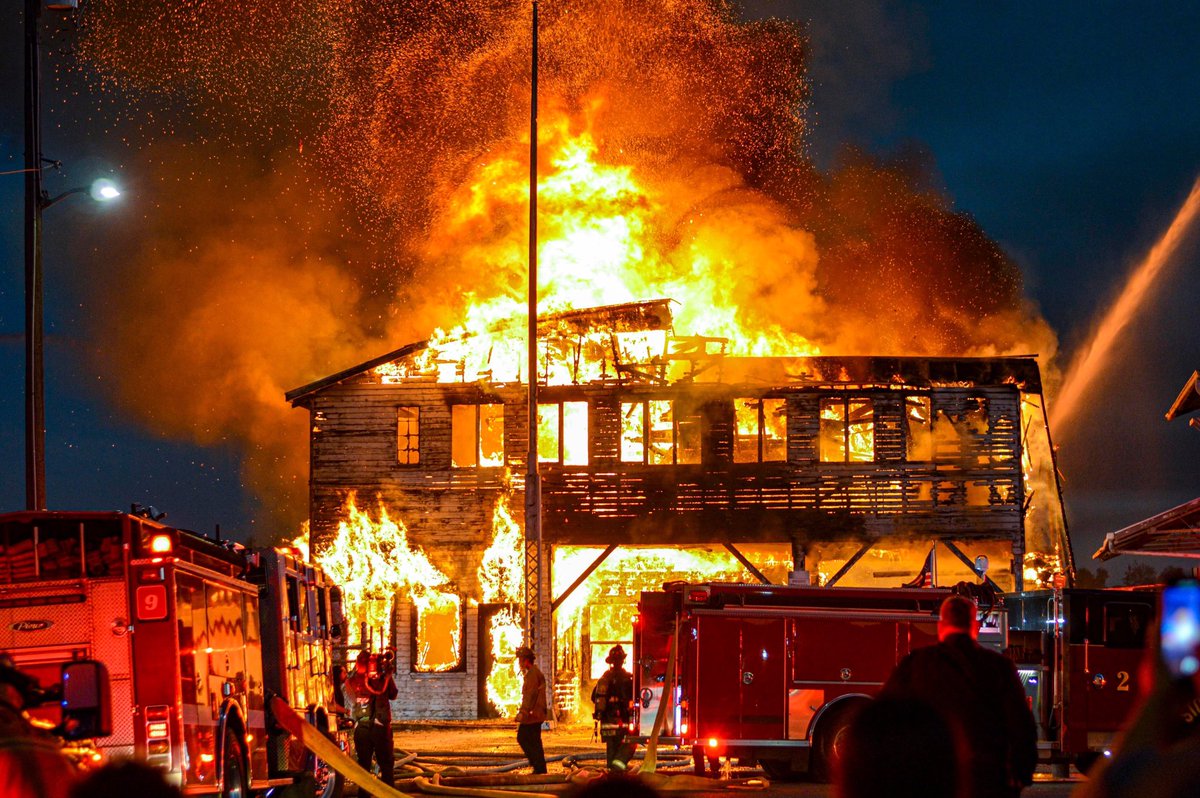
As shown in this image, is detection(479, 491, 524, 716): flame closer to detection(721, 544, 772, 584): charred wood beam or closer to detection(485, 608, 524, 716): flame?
detection(485, 608, 524, 716): flame

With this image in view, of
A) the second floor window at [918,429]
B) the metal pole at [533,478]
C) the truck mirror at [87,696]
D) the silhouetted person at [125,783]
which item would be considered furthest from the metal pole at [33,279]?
the second floor window at [918,429]

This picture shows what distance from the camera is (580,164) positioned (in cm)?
3606

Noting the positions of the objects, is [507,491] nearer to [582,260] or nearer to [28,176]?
Answer: [582,260]

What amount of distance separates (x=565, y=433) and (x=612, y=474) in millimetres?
1438

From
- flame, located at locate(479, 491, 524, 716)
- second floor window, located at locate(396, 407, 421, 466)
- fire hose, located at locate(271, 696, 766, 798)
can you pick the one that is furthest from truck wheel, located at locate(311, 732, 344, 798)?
second floor window, located at locate(396, 407, 421, 466)

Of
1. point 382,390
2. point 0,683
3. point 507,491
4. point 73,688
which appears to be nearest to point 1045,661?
point 73,688

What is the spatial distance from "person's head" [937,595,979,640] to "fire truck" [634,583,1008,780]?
10.0 metres

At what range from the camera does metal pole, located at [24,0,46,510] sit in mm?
15977

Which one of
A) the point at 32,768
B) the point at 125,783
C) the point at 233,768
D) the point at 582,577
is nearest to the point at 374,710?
the point at 233,768

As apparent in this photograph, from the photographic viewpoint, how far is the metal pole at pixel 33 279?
16.0 meters

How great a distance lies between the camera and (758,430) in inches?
1248

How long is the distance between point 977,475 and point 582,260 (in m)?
10.4

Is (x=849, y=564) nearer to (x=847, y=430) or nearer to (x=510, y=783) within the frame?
(x=847, y=430)

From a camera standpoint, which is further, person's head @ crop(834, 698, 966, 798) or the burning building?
the burning building
